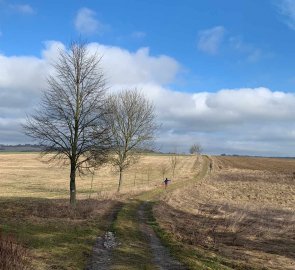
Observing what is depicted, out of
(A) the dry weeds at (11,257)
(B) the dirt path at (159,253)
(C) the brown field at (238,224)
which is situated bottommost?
(C) the brown field at (238,224)

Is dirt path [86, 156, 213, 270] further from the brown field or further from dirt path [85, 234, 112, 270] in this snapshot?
the brown field

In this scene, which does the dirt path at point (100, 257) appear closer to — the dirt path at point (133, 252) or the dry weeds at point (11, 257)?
the dirt path at point (133, 252)

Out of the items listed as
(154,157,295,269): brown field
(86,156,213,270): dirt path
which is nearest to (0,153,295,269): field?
(154,157,295,269): brown field

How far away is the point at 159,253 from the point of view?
15164mm

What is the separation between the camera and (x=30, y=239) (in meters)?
15.7

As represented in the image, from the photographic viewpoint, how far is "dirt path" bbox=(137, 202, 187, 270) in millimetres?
13134

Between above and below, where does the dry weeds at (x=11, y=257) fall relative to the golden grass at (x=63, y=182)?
above

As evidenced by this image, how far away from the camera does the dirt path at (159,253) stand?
43.1 feet

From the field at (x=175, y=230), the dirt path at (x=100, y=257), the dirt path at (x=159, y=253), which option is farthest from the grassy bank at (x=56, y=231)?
the dirt path at (x=159, y=253)

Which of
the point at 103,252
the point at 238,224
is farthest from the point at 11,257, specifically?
the point at 238,224

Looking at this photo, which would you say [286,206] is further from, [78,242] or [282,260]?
[78,242]

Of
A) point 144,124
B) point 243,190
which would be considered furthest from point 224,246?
point 243,190

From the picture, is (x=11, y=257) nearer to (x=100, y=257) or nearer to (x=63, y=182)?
Result: (x=100, y=257)

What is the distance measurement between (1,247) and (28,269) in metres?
1.00
